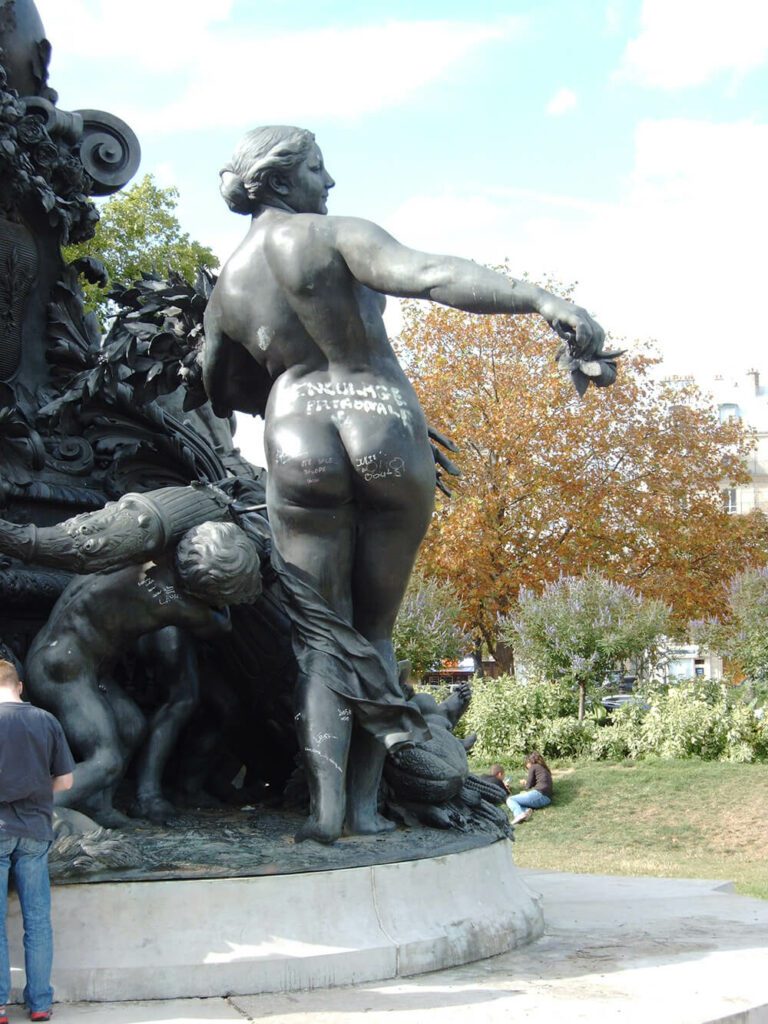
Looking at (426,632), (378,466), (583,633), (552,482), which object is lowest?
(378,466)

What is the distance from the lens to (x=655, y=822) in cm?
1412

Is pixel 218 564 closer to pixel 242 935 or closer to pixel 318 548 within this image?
pixel 318 548

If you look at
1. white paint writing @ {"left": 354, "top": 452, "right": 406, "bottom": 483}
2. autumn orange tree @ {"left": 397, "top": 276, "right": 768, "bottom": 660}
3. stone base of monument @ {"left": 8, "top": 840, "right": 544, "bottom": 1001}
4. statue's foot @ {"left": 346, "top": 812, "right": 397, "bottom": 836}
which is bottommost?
stone base of monument @ {"left": 8, "top": 840, "right": 544, "bottom": 1001}

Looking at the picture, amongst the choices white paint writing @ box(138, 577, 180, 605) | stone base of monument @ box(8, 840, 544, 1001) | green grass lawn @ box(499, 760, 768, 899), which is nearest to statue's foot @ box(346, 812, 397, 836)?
stone base of monument @ box(8, 840, 544, 1001)

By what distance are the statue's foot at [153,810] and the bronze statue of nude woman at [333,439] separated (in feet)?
2.15

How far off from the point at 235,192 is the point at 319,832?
240cm

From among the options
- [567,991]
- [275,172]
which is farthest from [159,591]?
[567,991]

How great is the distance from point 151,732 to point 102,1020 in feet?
5.11

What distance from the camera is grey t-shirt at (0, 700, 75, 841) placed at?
11.6ft

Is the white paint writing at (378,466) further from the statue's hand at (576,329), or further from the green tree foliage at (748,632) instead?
the green tree foliage at (748,632)

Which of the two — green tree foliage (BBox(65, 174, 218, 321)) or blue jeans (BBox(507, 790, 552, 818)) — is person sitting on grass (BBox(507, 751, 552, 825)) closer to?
blue jeans (BBox(507, 790, 552, 818))

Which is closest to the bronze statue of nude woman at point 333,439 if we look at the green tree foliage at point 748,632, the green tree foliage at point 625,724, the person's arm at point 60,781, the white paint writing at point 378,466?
the white paint writing at point 378,466

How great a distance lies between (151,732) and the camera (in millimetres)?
4871

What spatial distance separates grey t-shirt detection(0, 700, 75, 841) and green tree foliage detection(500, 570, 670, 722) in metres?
16.2
